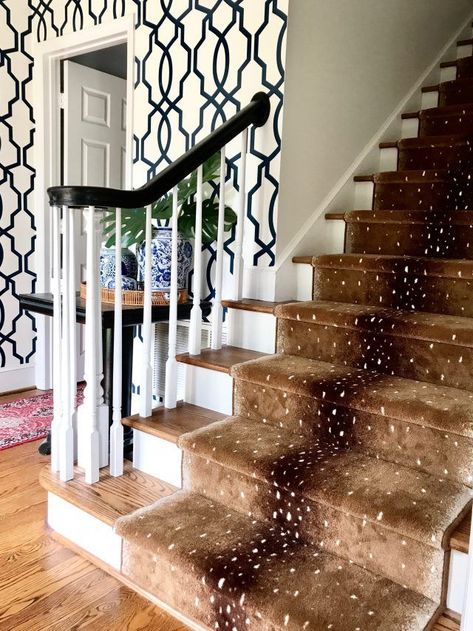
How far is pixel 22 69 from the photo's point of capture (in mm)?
3465

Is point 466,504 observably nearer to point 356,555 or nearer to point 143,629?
point 356,555

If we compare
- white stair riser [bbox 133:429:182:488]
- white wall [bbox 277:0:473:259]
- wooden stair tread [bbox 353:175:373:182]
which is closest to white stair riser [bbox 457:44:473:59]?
white wall [bbox 277:0:473:259]

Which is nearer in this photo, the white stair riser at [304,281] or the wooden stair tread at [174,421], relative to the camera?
the wooden stair tread at [174,421]

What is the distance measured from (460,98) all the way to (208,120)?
1.57 m

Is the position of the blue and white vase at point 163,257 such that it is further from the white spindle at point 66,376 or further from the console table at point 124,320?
the white spindle at point 66,376

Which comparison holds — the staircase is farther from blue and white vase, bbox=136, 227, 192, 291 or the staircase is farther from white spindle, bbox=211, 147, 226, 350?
blue and white vase, bbox=136, 227, 192, 291

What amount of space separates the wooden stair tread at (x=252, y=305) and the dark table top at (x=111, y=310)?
182mm

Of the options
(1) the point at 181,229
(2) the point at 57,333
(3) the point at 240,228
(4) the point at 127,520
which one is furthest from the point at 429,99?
(4) the point at 127,520

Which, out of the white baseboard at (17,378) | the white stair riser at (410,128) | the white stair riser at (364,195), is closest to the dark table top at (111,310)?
the white stair riser at (364,195)

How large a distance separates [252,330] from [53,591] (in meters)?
1.15

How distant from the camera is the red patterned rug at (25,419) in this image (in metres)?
2.76

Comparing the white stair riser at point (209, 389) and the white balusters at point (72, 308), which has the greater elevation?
the white balusters at point (72, 308)

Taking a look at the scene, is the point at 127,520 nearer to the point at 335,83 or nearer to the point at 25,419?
the point at 25,419

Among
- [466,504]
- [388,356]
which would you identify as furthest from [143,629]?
[388,356]
